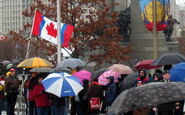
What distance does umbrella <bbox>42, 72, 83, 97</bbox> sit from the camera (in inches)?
520

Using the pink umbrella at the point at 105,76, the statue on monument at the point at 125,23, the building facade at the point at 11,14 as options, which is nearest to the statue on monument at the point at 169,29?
the statue on monument at the point at 125,23

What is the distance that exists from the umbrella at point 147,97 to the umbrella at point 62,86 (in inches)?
234

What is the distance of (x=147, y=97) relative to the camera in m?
7.04

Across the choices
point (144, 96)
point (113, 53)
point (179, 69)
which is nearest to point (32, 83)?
point (179, 69)

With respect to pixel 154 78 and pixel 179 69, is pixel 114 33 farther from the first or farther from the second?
pixel 179 69

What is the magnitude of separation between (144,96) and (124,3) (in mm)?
24852

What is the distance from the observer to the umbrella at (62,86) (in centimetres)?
1320

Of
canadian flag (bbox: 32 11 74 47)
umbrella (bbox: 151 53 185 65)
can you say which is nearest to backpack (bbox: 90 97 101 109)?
umbrella (bbox: 151 53 185 65)

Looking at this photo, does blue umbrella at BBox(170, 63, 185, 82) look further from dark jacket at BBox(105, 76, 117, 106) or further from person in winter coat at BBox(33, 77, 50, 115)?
person in winter coat at BBox(33, 77, 50, 115)

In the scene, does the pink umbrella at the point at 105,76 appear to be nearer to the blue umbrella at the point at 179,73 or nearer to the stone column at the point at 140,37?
the blue umbrella at the point at 179,73

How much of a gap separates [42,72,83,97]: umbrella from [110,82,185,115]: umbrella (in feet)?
19.5

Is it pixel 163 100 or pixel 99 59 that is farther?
pixel 99 59

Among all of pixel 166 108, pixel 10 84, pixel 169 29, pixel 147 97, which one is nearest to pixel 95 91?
pixel 10 84

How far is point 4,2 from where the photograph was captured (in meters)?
184
